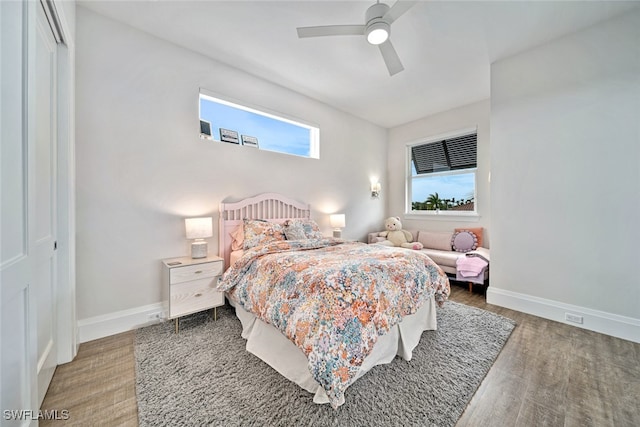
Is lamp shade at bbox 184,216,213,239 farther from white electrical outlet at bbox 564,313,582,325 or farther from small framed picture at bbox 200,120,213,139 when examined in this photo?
white electrical outlet at bbox 564,313,582,325

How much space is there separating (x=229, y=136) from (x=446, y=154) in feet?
12.8

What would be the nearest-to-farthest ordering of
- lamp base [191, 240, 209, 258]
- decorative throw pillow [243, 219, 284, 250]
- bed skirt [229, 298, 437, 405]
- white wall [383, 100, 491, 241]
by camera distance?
bed skirt [229, 298, 437, 405], lamp base [191, 240, 209, 258], decorative throw pillow [243, 219, 284, 250], white wall [383, 100, 491, 241]

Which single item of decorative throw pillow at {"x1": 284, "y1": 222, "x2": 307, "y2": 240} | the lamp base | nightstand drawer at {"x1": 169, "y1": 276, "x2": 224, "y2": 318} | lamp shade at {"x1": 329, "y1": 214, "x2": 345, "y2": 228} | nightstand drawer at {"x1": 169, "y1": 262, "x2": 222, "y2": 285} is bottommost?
nightstand drawer at {"x1": 169, "y1": 276, "x2": 224, "y2": 318}

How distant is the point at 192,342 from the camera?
2.13 m

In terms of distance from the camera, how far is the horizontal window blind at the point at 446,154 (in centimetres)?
435

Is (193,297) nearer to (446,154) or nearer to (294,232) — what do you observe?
(294,232)

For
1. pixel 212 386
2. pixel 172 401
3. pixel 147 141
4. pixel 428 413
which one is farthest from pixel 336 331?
pixel 147 141

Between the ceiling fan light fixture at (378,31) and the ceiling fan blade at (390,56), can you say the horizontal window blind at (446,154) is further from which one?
the ceiling fan light fixture at (378,31)

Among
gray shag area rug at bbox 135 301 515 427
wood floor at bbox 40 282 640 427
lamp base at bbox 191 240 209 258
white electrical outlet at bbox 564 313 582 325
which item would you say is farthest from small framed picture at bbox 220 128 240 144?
white electrical outlet at bbox 564 313 582 325

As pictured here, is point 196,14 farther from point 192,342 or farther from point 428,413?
point 428,413

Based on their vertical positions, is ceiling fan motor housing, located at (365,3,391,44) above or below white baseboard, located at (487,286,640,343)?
above

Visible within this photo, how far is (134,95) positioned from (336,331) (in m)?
2.88

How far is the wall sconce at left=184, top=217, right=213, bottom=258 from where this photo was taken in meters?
2.52

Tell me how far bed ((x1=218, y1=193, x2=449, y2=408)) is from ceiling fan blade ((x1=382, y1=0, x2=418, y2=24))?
1.91m
